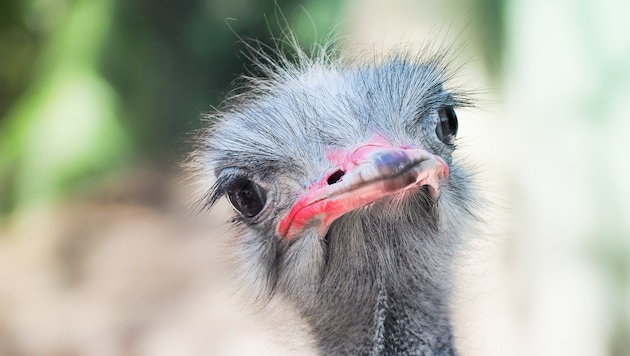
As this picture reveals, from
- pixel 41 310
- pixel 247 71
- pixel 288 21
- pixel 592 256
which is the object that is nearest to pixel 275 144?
pixel 247 71

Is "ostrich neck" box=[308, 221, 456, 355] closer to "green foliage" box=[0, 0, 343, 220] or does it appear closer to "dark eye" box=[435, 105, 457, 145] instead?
"dark eye" box=[435, 105, 457, 145]

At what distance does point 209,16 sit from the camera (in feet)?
7.05

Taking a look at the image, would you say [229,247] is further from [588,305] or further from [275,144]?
[588,305]

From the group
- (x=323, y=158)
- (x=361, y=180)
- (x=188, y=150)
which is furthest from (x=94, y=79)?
(x=361, y=180)

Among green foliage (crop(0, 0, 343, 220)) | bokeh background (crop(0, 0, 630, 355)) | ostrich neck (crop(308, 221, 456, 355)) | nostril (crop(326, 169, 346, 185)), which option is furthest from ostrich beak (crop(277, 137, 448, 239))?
green foliage (crop(0, 0, 343, 220))

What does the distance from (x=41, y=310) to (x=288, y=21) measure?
1.51 meters

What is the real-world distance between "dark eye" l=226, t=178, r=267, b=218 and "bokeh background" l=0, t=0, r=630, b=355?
27cm

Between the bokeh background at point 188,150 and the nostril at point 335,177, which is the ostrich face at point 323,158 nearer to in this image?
the nostril at point 335,177

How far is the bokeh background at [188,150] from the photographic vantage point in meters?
1.50

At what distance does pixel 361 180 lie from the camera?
71 cm

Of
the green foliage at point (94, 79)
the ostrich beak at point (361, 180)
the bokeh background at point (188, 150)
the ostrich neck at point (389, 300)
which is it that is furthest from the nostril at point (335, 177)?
the green foliage at point (94, 79)

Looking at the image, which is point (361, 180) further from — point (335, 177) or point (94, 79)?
point (94, 79)

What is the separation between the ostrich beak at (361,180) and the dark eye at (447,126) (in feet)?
0.39

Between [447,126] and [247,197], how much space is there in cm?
32
